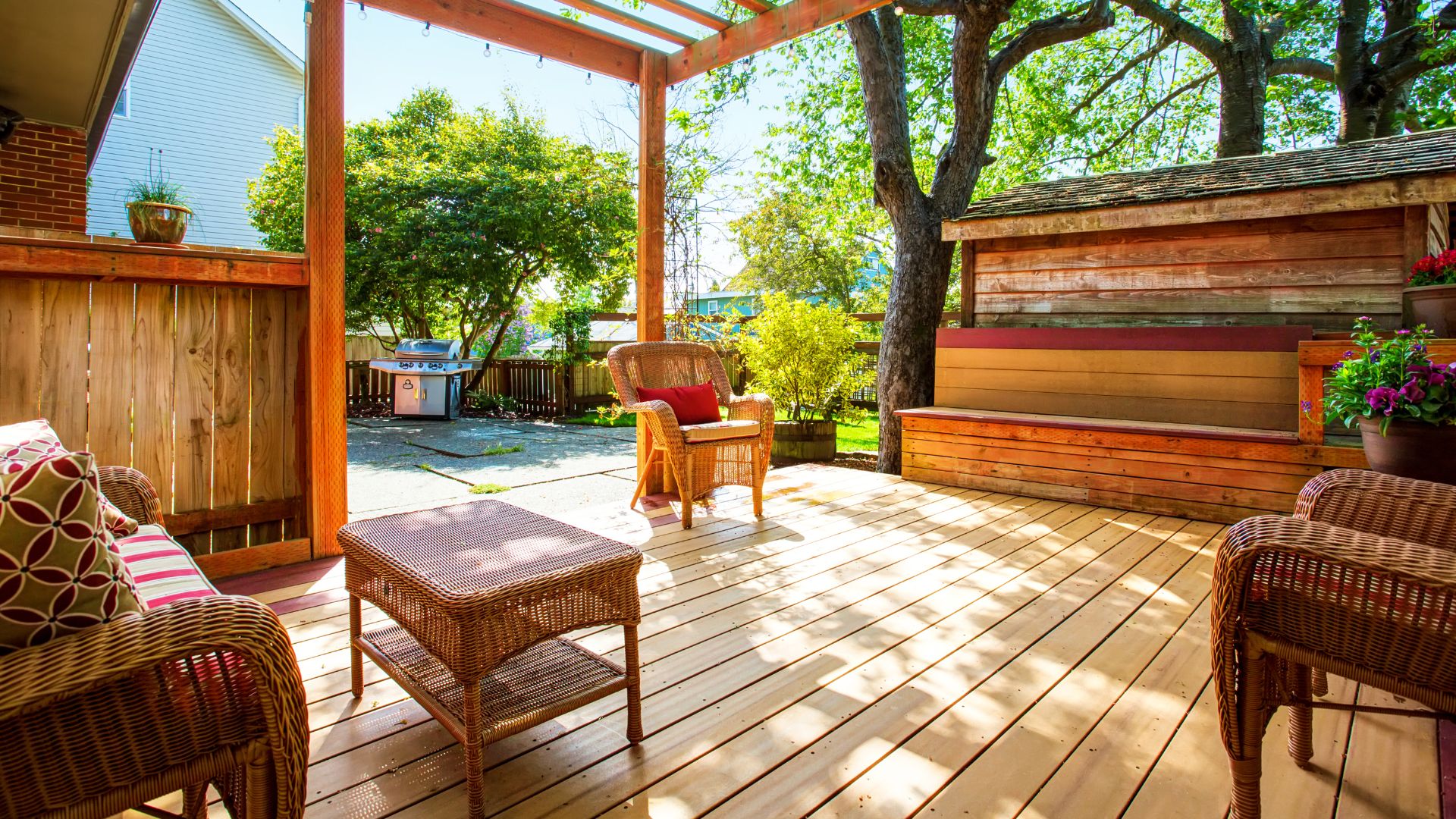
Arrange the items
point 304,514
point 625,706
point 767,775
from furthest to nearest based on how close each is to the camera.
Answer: point 304,514 < point 625,706 < point 767,775

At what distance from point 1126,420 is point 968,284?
154cm

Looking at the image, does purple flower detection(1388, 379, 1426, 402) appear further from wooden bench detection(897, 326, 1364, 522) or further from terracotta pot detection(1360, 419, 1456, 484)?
wooden bench detection(897, 326, 1364, 522)

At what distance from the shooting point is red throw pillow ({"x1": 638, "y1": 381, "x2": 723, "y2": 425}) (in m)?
4.17

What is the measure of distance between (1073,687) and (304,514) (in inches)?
120

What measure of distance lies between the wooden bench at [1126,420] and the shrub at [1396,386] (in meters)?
1.29

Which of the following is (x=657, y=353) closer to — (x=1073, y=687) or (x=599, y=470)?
(x=599, y=470)

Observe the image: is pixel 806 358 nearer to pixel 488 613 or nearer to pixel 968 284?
pixel 968 284

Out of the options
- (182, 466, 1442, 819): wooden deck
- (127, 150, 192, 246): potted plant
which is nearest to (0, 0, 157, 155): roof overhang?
(127, 150, 192, 246): potted plant

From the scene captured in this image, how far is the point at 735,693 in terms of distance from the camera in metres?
2.11

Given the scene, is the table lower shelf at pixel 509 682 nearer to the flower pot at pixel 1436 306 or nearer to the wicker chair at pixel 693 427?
the wicker chair at pixel 693 427

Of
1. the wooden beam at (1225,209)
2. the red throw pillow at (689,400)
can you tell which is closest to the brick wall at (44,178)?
the red throw pillow at (689,400)

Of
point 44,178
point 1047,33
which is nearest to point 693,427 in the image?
point 1047,33

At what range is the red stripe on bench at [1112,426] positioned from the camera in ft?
13.2

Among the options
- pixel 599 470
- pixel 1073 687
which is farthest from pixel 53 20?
pixel 1073 687
